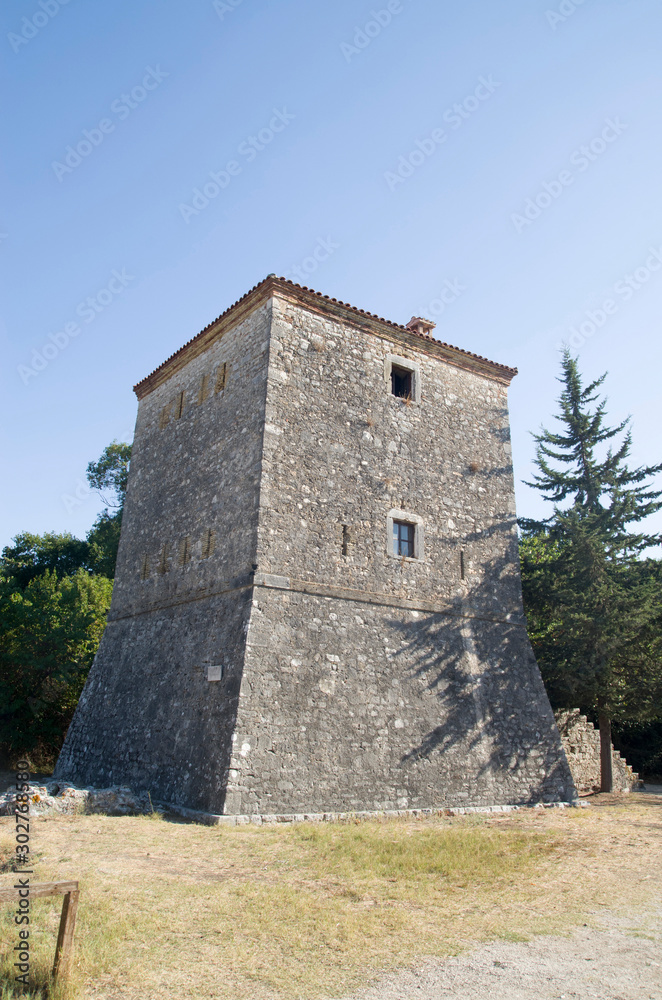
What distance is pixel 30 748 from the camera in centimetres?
1938

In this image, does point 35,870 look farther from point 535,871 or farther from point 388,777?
point 388,777

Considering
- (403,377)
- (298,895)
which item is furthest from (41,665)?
(298,895)

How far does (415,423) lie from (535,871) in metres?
9.87

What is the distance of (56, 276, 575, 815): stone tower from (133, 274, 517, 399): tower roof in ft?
0.20

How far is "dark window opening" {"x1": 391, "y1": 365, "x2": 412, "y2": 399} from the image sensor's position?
621 inches

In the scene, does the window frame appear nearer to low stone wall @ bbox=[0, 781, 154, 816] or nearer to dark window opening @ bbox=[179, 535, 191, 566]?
dark window opening @ bbox=[179, 535, 191, 566]

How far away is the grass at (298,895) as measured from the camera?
15.8ft

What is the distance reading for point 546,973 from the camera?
4.89 meters

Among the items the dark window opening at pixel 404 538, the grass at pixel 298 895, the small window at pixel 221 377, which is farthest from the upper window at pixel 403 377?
the grass at pixel 298 895

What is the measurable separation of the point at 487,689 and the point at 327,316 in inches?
351

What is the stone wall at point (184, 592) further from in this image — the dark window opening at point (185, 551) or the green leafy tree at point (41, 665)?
the green leafy tree at point (41, 665)

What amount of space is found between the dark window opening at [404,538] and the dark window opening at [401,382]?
3156 mm

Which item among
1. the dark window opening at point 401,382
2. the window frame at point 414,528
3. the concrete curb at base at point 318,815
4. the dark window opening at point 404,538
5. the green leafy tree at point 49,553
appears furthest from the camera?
the green leafy tree at point 49,553

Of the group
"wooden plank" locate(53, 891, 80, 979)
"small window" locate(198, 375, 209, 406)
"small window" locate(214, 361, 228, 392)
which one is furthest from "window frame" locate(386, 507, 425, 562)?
"wooden plank" locate(53, 891, 80, 979)
